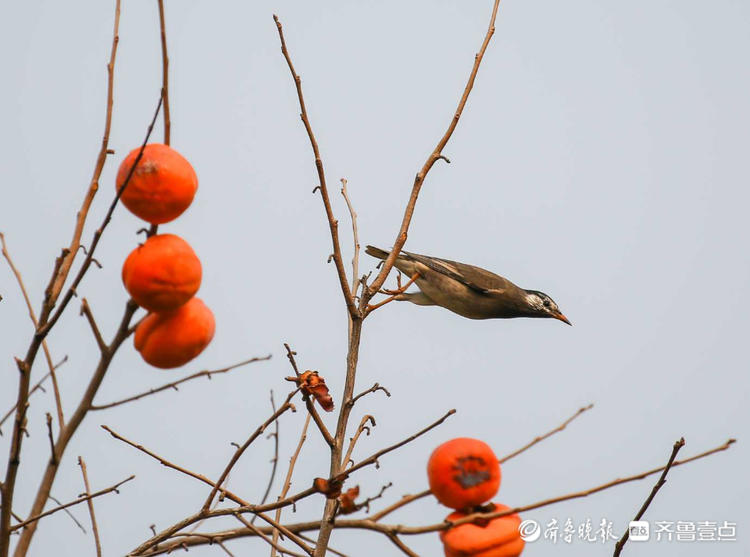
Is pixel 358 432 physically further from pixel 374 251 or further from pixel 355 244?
pixel 374 251

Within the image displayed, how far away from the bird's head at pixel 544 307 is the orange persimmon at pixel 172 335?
592 cm

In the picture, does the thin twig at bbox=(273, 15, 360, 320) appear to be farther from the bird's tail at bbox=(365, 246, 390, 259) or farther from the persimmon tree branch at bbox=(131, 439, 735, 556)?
the bird's tail at bbox=(365, 246, 390, 259)

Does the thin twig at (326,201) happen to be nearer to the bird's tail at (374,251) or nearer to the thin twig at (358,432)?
the thin twig at (358,432)

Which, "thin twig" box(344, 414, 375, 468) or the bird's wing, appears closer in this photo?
"thin twig" box(344, 414, 375, 468)

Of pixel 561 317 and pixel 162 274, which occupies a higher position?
pixel 561 317

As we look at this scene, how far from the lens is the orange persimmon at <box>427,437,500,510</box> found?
2.26m

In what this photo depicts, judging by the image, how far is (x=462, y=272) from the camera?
746cm

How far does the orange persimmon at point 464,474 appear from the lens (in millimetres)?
2262

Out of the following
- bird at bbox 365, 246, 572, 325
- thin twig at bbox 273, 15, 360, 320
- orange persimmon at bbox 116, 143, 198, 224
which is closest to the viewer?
orange persimmon at bbox 116, 143, 198, 224

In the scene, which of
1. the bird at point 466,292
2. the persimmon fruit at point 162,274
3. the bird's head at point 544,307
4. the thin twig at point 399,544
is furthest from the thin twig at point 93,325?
the bird's head at point 544,307

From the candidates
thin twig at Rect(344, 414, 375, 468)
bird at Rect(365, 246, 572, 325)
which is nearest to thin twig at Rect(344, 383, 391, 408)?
thin twig at Rect(344, 414, 375, 468)

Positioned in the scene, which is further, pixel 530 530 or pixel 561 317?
pixel 561 317

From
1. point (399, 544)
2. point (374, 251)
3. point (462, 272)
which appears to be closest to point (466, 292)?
point (462, 272)

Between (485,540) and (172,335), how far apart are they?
972mm
